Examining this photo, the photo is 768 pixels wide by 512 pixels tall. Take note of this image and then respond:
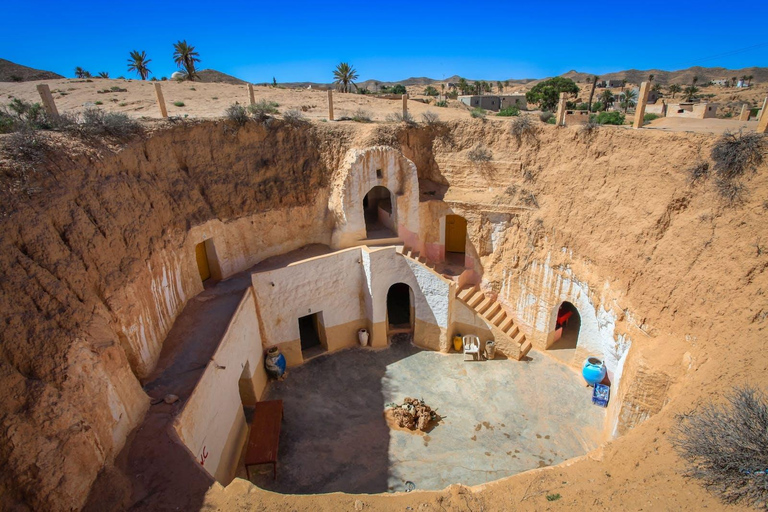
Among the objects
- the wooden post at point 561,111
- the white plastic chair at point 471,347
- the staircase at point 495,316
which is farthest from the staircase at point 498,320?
the wooden post at point 561,111

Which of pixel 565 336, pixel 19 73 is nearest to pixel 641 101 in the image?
pixel 565 336

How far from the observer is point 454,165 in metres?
16.6

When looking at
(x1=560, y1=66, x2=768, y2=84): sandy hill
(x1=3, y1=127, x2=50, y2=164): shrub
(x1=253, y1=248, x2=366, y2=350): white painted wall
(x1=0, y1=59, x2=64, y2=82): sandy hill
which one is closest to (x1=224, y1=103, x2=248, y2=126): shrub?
(x1=253, y1=248, x2=366, y2=350): white painted wall

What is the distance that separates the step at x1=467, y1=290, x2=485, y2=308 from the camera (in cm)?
1486

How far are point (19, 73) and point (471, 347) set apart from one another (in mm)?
33502

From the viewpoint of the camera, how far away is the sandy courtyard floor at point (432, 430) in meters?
10.1

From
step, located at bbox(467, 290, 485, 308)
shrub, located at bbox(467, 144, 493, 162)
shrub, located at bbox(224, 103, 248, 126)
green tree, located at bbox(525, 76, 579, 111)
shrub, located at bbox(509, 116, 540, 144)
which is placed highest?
green tree, located at bbox(525, 76, 579, 111)

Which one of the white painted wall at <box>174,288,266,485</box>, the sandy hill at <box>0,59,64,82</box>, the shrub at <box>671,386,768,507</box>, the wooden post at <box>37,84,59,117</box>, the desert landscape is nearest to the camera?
the shrub at <box>671,386,768,507</box>

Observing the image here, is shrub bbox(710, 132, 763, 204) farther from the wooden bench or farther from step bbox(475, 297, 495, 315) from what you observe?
the wooden bench

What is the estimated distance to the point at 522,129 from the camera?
15.5 meters

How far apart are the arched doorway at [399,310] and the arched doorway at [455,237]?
2.43 m

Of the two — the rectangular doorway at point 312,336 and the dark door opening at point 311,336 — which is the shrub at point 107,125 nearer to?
the rectangular doorway at point 312,336

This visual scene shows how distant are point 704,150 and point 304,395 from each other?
43.9 ft

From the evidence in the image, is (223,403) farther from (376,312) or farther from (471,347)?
Answer: (471,347)
